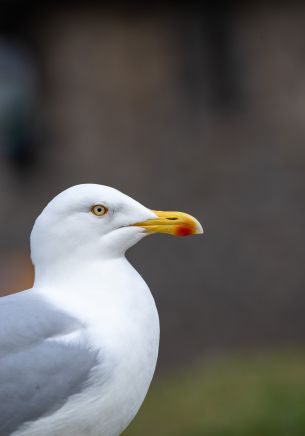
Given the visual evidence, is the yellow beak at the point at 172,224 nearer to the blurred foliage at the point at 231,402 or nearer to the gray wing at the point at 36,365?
the gray wing at the point at 36,365

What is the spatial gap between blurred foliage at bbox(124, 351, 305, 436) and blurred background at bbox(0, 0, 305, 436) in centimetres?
169

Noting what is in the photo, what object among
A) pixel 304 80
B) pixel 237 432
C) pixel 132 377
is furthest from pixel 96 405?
pixel 304 80

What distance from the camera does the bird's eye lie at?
7.52 feet

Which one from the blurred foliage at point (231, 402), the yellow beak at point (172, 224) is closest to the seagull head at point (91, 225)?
the yellow beak at point (172, 224)

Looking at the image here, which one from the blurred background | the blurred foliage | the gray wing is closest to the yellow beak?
the gray wing

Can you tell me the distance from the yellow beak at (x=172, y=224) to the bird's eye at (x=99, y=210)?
8 cm

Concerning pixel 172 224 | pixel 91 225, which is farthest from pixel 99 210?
pixel 172 224

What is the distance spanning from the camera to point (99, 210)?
90.4 inches

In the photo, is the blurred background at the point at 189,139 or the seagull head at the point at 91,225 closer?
the seagull head at the point at 91,225

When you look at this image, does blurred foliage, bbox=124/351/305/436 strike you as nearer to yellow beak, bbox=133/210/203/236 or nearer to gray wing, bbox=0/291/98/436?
yellow beak, bbox=133/210/203/236

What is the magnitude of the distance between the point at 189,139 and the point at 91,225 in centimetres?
521

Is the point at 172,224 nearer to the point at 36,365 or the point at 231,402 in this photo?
the point at 36,365

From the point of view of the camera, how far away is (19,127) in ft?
25.3

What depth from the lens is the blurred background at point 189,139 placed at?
7391 millimetres
